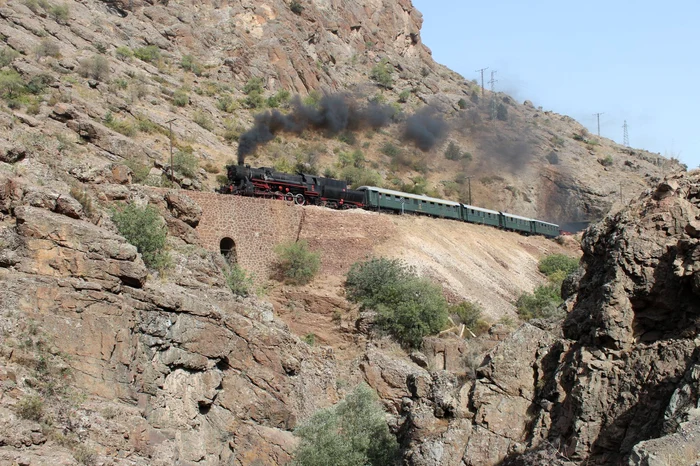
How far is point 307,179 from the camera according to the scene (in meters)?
40.5

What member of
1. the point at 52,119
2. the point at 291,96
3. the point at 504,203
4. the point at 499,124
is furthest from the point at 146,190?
the point at 499,124

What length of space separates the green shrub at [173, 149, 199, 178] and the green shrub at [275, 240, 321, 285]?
29.1ft

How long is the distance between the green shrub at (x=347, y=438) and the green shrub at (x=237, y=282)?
7070mm

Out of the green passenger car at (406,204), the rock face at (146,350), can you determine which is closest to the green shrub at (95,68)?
the green passenger car at (406,204)

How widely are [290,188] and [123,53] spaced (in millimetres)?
23280

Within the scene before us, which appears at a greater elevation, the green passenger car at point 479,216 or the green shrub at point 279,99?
the green shrub at point 279,99

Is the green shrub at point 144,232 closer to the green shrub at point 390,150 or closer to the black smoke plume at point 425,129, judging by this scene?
the green shrub at point 390,150

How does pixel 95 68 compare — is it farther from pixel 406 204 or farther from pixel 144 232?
pixel 144 232

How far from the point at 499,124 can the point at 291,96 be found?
24.9 m

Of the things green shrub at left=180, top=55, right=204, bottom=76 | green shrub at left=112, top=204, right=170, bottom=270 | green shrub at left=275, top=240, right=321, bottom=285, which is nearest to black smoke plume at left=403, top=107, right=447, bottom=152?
green shrub at left=180, top=55, right=204, bottom=76

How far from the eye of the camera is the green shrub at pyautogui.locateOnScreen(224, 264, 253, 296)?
89.1 ft

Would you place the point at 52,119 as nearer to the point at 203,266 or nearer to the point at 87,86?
the point at 87,86

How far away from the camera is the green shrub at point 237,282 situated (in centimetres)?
2716

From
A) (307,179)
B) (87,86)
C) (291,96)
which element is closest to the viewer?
(307,179)
